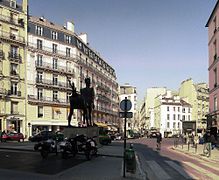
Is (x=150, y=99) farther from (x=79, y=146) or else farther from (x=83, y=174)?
(x=83, y=174)

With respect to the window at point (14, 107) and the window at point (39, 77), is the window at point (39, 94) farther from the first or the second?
the window at point (14, 107)

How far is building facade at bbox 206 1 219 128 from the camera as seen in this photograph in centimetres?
3716

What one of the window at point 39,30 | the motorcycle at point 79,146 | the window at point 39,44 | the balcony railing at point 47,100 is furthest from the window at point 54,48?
the motorcycle at point 79,146

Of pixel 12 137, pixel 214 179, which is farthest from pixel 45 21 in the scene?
pixel 214 179

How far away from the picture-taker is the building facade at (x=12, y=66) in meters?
51.2

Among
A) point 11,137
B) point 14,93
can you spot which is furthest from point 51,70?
point 11,137

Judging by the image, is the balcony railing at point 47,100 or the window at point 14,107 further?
the balcony railing at point 47,100

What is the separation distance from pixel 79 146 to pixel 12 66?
1569 inches

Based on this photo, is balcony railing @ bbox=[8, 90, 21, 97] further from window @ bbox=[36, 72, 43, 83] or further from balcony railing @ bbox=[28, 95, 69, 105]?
window @ bbox=[36, 72, 43, 83]

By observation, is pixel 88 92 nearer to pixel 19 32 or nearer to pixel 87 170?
pixel 87 170

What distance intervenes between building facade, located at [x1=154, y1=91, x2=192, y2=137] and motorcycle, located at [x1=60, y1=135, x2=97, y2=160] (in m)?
83.2

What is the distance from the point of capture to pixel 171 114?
99750 millimetres

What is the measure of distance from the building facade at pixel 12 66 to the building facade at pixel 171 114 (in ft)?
176

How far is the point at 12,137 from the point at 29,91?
56.3 feet
